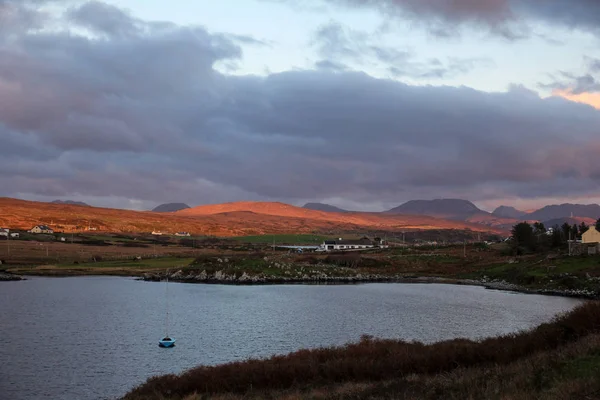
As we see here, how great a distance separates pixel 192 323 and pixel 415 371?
37.5 metres

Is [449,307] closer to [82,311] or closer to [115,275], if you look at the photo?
[82,311]

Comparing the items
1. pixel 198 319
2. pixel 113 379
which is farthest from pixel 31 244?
pixel 113 379

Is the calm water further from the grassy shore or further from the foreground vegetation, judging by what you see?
the grassy shore

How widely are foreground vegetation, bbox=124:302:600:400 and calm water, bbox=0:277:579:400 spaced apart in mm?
8387

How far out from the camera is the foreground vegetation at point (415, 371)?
69.2ft

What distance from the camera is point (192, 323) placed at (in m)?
61.0

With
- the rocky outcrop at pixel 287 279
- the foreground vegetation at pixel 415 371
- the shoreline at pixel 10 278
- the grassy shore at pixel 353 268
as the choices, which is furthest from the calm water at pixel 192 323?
the rocky outcrop at pixel 287 279

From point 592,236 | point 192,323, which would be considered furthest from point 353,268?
point 192,323

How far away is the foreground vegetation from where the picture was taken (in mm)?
21094

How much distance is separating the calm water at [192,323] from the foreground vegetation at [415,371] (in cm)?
839

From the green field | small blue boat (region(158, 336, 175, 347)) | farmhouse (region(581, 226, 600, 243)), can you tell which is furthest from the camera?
the green field

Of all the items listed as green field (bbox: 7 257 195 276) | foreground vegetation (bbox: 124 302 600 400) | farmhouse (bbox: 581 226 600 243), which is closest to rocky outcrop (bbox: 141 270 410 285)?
green field (bbox: 7 257 195 276)

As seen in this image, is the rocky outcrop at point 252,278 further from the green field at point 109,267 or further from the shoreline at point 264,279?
the green field at point 109,267

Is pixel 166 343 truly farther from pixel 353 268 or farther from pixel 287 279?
pixel 353 268
